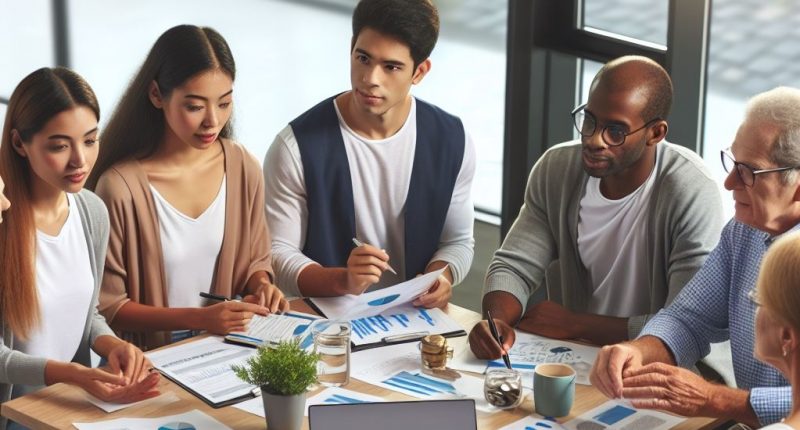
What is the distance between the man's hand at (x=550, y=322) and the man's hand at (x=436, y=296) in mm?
252

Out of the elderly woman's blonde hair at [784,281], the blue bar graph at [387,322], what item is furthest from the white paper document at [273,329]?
the elderly woman's blonde hair at [784,281]

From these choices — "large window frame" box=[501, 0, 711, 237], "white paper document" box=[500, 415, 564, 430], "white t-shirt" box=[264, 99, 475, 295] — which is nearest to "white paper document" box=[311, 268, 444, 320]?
"white t-shirt" box=[264, 99, 475, 295]

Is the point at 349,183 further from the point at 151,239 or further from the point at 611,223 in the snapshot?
the point at 611,223

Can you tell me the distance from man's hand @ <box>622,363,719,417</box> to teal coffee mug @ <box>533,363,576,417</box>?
0.14m

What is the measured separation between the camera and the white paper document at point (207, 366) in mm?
2805

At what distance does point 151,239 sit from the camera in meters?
3.35

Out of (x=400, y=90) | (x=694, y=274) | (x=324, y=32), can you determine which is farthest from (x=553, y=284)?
(x=324, y=32)

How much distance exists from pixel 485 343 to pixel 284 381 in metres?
0.65

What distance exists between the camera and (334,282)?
3.40 meters

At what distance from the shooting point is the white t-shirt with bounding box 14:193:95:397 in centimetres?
305

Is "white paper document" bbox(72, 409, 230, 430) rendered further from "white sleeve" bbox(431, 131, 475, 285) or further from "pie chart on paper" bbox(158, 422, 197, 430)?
"white sleeve" bbox(431, 131, 475, 285)

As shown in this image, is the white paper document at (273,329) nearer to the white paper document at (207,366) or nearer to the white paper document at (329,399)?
the white paper document at (207,366)

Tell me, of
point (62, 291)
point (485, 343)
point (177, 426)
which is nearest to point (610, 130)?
point (485, 343)

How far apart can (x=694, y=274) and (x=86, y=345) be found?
1664 millimetres
